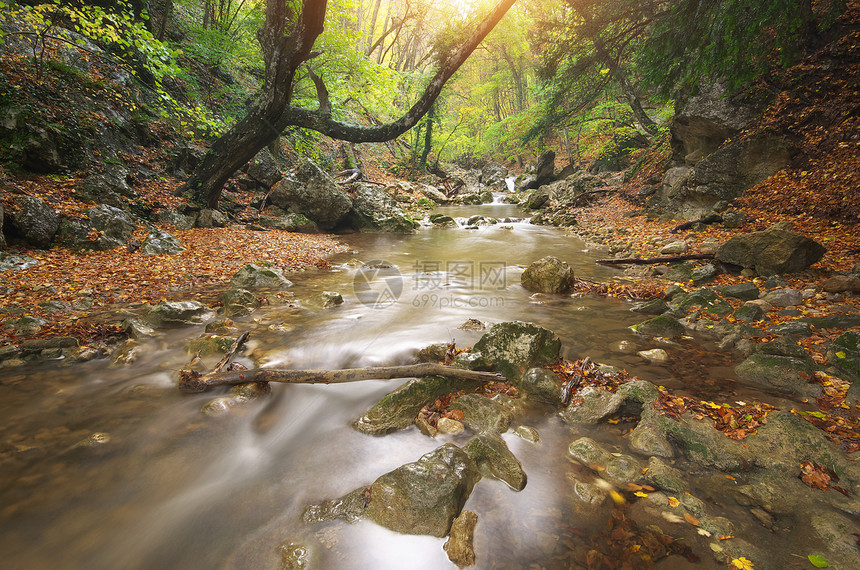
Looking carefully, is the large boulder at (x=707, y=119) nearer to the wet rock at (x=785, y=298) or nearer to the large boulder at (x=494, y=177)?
the wet rock at (x=785, y=298)

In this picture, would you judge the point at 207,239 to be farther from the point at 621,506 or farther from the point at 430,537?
the point at 621,506

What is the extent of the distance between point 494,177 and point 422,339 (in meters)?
30.2

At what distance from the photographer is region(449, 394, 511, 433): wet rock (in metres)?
2.75

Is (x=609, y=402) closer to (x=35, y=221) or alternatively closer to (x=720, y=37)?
(x=720, y=37)

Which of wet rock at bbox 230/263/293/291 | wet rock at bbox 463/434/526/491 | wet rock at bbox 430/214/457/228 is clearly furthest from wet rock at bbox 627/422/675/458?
wet rock at bbox 430/214/457/228

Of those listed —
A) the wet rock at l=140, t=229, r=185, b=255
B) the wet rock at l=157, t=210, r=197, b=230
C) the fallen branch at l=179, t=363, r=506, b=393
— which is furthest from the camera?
the wet rock at l=157, t=210, r=197, b=230

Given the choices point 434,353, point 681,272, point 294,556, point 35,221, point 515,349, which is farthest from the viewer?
point 681,272

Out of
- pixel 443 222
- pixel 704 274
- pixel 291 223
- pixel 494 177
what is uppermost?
pixel 494 177

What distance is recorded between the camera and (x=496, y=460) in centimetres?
235

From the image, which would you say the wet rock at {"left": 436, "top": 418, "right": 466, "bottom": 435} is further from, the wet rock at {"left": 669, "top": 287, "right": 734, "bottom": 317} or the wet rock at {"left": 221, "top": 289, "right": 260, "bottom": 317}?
the wet rock at {"left": 669, "top": 287, "right": 734, "bottom": 317}

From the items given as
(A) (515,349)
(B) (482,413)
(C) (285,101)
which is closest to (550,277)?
(A) (515,349)

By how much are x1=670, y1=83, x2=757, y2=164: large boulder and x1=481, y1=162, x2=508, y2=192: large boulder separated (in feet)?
64.8

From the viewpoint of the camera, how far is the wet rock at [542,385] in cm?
304

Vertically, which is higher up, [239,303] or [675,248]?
[675,248]
